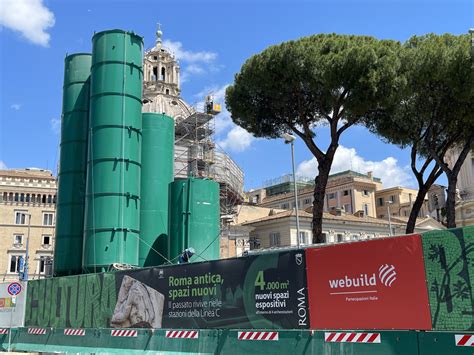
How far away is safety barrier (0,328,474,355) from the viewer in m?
8.05

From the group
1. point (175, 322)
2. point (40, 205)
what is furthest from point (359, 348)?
point (40, 205)

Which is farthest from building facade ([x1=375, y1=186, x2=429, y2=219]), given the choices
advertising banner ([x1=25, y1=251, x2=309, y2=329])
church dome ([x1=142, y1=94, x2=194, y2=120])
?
advertising banner ([x1=25, y1=251, x2=309, y2=329])

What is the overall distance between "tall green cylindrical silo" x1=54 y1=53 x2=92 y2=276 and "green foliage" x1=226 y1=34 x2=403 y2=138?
7.14m

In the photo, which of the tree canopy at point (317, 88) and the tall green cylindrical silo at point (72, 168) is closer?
the tree canopy at point (317, 88)

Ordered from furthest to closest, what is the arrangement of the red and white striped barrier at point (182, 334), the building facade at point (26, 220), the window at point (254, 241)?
the building facade at point (26, 220), the window at point (254, 241), the red and white striped barrier at point (182, 334)

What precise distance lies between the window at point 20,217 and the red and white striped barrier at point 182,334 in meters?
55.7

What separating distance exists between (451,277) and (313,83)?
615 inches

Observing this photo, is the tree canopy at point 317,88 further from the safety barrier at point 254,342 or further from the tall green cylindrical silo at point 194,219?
the safety barrier at point 254,342

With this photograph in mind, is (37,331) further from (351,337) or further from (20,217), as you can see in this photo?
(20,217)

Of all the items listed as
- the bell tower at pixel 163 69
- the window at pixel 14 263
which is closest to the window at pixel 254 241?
the bell tower at pixel 163 69

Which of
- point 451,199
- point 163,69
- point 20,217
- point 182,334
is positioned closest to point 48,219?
point 20,217

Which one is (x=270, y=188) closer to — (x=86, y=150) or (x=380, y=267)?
(x=86, y=150)

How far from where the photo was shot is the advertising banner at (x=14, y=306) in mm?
18234

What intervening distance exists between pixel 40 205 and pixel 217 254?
149 ft
